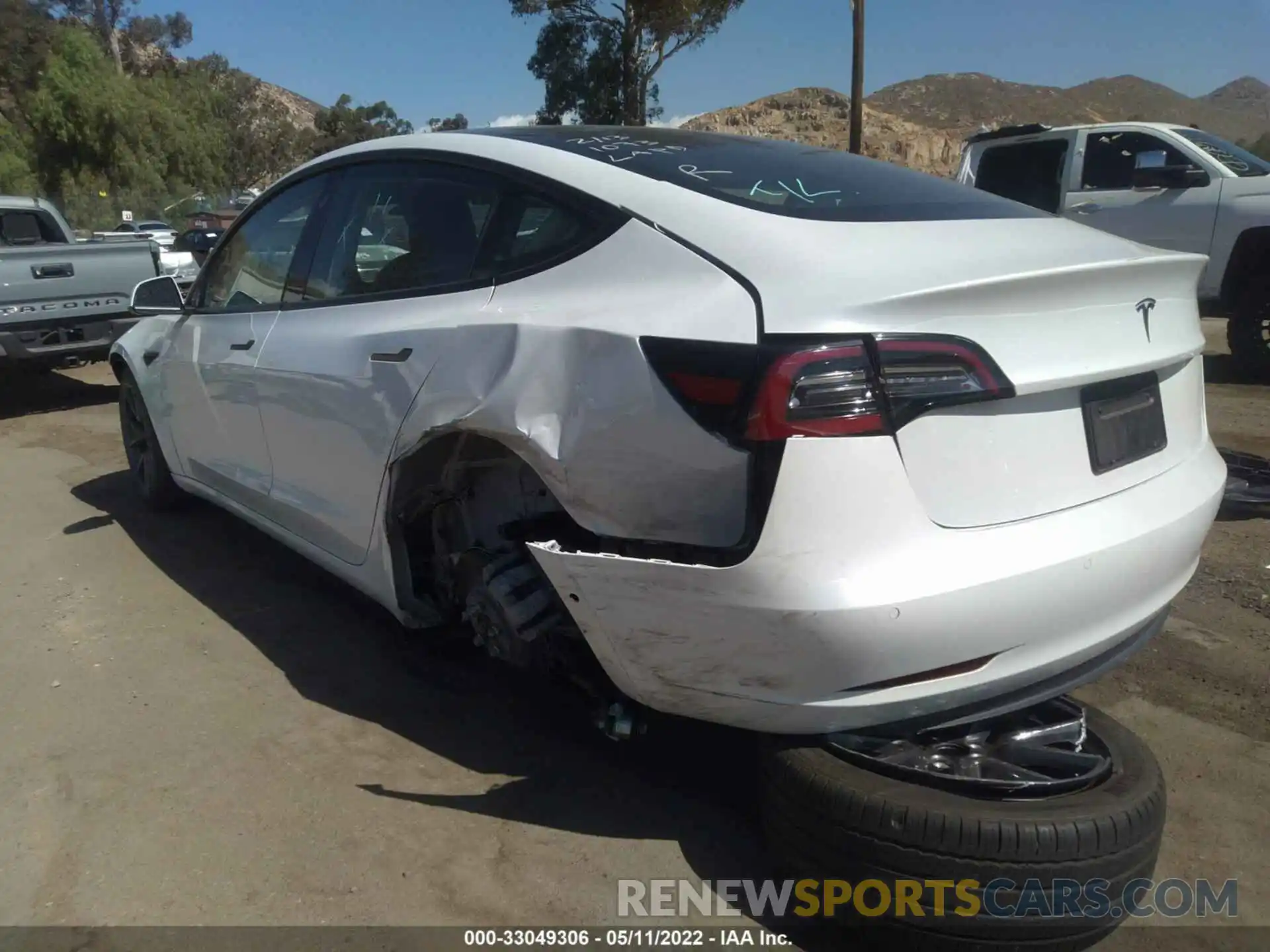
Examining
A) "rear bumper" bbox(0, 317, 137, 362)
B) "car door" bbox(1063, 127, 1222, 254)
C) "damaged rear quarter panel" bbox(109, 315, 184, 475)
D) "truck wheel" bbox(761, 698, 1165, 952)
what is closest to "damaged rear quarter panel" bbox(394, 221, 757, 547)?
"truck wheel" bbox(761, 698, 1165, 952)

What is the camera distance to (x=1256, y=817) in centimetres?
276

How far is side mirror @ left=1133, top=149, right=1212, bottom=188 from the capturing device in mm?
8773

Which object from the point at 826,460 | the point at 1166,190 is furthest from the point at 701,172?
the point at 1166,190

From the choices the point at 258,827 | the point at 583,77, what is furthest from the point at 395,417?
the point at 583,77

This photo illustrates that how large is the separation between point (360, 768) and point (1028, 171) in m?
9.22

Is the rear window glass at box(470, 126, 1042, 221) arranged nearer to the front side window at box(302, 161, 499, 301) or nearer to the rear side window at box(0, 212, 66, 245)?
the front side window at box(302, 161, 499, 301)

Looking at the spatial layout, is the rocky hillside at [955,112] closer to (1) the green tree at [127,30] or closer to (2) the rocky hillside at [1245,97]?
(2) the rocky hillside at [1245,97]

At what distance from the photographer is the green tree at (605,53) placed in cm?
2430

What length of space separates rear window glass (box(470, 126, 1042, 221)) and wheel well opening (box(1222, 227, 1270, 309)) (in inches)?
259

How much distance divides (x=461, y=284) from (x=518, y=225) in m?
0.24

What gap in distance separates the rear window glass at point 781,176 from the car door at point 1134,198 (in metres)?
6.49

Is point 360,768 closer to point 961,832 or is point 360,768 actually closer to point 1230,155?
point 961,832

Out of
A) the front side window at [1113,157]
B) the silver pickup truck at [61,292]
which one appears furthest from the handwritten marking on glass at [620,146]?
the front side window at [1113,157]

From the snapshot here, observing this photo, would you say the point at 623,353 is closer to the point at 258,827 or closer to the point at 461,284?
the point at 461,284
